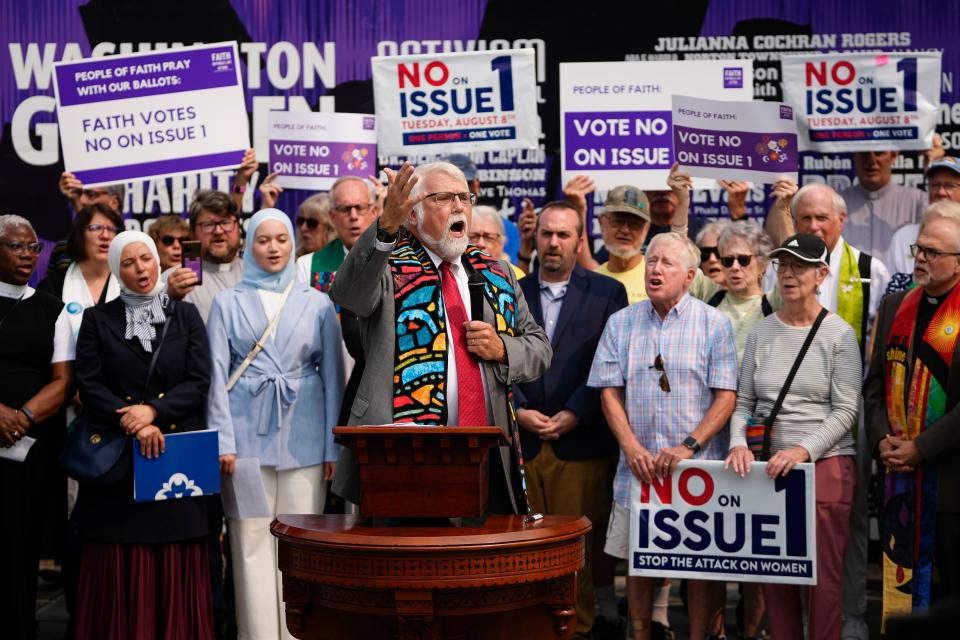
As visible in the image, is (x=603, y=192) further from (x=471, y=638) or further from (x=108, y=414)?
(x=471, y=638)

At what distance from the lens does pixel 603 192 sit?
9.28 meters

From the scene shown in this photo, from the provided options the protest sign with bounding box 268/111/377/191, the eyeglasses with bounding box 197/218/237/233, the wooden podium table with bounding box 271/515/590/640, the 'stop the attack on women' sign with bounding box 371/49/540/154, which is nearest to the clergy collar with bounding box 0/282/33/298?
the eyeglasses with bounding box 197/218/237/233

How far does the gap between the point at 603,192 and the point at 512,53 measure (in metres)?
1.69

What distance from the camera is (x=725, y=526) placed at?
5766mm

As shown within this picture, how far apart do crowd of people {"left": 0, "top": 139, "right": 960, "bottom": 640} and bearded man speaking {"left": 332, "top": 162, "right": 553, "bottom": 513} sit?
849 mm

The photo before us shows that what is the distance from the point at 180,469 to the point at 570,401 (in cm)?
198

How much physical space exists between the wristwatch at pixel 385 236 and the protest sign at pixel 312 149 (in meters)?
3.97

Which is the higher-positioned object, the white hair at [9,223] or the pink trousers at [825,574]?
the white hair at [9,223]

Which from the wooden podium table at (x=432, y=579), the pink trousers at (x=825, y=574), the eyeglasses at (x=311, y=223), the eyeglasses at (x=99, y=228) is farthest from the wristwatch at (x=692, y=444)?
the eyeglasses at (x=99, y=228)

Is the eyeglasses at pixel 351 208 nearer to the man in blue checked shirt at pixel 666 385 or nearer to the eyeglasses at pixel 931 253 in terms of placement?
the man in blue checked shirt at pixel 666 385

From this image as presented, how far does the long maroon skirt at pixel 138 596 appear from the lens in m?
5.68

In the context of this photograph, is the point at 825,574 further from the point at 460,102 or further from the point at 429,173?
the point at 460,102

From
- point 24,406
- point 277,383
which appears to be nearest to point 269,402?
point 277,383

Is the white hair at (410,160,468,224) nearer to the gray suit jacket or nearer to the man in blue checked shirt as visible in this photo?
the gray suit jacket
